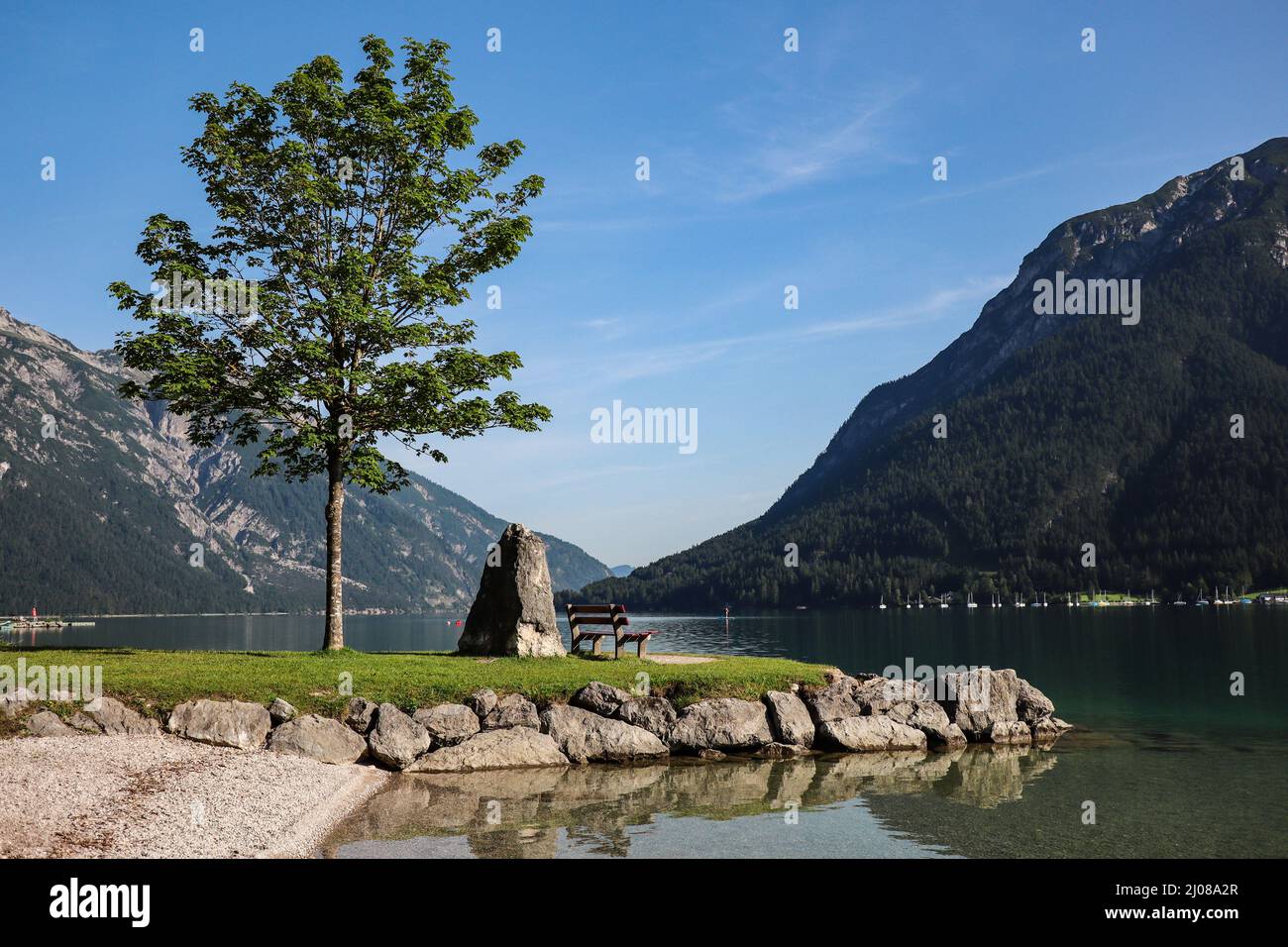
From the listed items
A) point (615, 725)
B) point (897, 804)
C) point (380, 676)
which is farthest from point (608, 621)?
point (897, 804)

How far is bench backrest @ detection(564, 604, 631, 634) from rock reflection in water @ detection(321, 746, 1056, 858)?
6.71 m

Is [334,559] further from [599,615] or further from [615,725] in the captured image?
[615,725]

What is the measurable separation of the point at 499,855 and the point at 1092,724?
27418 millimetres

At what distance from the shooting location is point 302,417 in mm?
32000

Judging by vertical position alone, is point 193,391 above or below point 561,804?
above

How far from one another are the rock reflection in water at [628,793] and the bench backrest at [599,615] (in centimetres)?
671

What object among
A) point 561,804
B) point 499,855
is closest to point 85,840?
point 499,855

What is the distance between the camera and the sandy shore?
14109mm

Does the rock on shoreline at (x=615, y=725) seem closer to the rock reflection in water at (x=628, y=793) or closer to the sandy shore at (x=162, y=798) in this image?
the rock reflection in water at (x=628, y=793)

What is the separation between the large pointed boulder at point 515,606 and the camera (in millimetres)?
30797

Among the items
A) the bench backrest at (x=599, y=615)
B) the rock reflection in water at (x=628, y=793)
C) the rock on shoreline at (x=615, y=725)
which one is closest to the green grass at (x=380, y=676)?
the rock on shoreline at (x=615, y=725)

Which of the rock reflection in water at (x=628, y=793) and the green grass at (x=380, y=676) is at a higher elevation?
the green grass at (x=380, y=676)

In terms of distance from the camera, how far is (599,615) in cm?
3394
